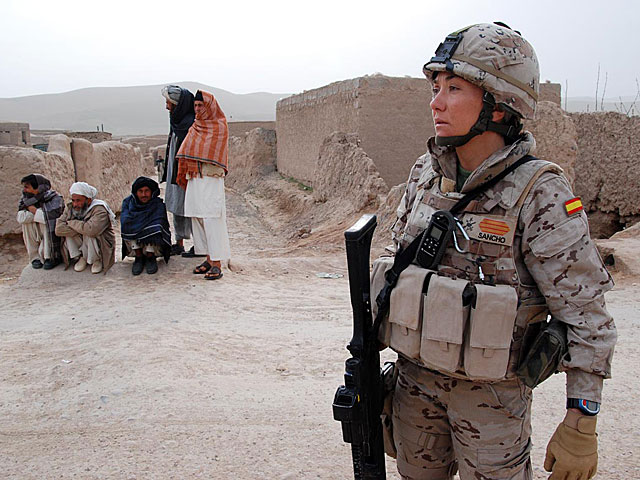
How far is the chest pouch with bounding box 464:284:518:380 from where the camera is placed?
4.38ft

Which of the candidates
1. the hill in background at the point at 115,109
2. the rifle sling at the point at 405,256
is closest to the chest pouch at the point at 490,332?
the rifle sling at the point at 405,256

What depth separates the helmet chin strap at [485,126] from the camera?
1441 mm

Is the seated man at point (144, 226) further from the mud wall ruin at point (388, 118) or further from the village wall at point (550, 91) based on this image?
the village wall at point (550, 91)

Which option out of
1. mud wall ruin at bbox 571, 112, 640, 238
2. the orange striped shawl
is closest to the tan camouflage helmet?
the orange striped shawl

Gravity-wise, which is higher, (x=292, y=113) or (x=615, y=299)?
(x=292, y=113)

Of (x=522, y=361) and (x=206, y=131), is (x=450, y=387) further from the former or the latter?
(x=206, y=131)

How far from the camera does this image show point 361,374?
5.07 feet

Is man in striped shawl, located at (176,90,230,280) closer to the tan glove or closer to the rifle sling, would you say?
the rifle sling

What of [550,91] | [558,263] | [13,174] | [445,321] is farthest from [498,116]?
[550,91]

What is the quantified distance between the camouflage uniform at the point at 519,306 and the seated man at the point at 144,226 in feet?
13.4

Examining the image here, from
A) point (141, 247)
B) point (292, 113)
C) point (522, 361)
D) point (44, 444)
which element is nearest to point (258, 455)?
point (44, 444)

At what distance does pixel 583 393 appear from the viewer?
51.7 inches

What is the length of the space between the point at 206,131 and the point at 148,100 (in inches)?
3931

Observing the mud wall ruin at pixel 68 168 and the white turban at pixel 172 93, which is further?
the mud wall ruin at pixel 68 168
